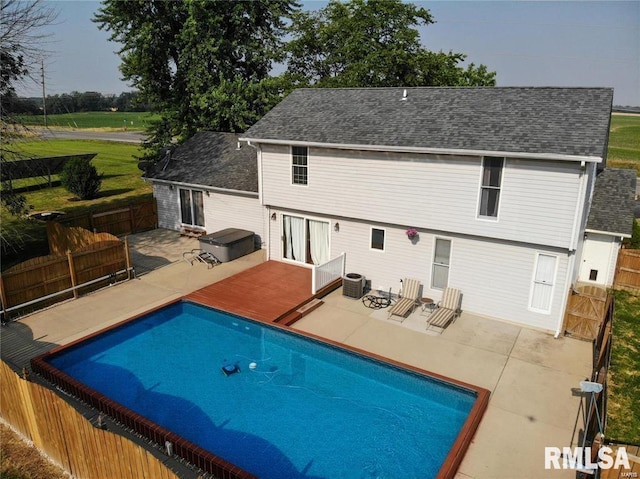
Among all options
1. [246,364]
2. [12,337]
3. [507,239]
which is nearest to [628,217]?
[507,239]

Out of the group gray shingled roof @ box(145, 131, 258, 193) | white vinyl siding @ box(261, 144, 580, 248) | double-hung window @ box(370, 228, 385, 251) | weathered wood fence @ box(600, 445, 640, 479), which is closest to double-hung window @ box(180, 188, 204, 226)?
gray shingled roof @ box(145, 131, 258, 193)

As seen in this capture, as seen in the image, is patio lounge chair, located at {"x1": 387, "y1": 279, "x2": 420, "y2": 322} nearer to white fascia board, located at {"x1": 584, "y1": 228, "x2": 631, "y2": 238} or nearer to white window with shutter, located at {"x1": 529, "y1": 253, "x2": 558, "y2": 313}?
white window with shutter, located at {"x1": 529, "y1": 253, "x2": 558, "y2": 313}

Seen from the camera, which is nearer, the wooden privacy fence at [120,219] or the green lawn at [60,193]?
the green lawn at [60,193]

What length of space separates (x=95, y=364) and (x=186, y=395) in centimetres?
316

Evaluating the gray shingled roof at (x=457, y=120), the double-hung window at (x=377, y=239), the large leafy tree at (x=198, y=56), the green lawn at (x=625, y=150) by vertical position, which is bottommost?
the double-hung window at (x=377, y=239)

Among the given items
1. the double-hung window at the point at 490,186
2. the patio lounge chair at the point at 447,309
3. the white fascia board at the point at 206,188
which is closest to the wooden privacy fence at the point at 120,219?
the white fascia board at the point at 206,188

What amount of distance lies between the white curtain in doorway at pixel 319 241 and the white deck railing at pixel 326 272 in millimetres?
706

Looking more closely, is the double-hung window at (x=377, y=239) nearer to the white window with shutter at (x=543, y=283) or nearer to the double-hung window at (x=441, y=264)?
the double-hung window at (x=441, y=264)

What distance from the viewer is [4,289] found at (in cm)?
1374

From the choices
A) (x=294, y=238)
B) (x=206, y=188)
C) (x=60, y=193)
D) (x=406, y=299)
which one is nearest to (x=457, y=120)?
(x=406, y=299)

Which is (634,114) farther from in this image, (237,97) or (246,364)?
(246,364)

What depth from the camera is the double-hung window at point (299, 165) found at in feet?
55.1

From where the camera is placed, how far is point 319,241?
Result: 1778cm

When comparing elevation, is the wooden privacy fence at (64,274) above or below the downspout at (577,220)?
below
